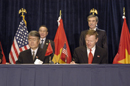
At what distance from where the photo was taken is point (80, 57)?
329 cm

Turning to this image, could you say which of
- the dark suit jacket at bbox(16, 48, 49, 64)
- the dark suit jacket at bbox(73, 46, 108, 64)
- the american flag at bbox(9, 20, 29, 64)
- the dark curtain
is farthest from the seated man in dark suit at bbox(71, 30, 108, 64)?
the dark curtain

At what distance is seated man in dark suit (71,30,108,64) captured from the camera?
3215 mm

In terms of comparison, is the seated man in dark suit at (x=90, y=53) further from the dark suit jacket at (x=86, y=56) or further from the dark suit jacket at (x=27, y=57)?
the dark suit jacket at (x=27, y=57)

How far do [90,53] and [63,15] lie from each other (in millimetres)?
3371

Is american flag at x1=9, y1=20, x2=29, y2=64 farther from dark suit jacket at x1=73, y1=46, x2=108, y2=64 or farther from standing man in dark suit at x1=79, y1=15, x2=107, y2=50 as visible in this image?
dark suit jacket at x1=73, y1=46, x2=108, y2=64

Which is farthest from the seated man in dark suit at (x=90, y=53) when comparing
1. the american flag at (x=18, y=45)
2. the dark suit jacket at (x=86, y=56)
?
the american flag at (x=18, y=45)

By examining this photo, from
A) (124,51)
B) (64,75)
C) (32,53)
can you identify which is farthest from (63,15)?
(64,75)

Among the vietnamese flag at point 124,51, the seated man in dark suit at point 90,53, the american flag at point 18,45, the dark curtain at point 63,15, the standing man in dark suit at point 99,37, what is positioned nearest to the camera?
the seated man in dark suit at point 90,53

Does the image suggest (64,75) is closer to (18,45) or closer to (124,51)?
(124,51)

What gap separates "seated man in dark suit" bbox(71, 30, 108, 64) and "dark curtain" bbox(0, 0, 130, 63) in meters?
2.92

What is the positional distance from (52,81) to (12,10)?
4.76 meters

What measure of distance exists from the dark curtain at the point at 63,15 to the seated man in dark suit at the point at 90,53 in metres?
2.92

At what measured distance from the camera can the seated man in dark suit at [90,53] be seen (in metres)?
3.21

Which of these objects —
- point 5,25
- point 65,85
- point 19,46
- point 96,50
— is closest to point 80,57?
point 96,50
